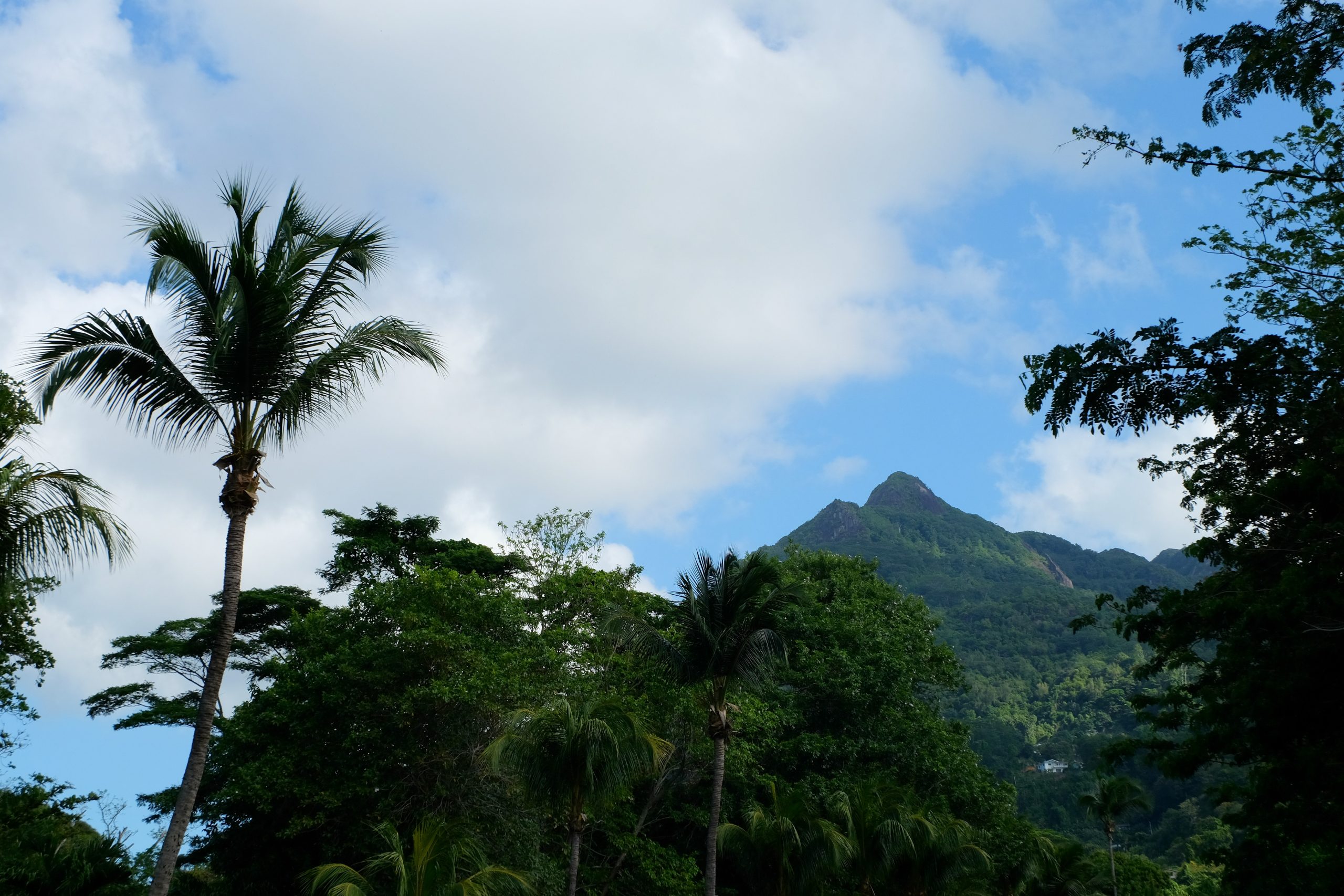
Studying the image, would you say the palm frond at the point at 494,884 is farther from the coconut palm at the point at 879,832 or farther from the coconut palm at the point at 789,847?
the coconut palm at the point at 879,832

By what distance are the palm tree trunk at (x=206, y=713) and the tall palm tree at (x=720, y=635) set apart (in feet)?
28.1

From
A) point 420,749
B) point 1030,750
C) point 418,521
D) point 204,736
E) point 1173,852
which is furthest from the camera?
point 1030,750

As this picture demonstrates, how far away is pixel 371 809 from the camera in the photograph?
71.4ft

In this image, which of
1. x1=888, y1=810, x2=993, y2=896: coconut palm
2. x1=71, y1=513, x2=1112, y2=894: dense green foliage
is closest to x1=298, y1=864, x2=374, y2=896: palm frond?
x1=71, y1=513, x2=1112, y2=894: dense green foliage

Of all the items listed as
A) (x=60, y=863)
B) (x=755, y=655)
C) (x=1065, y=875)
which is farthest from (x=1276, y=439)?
(x=1065, y=875)

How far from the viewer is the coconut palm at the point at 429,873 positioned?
39.7 feet

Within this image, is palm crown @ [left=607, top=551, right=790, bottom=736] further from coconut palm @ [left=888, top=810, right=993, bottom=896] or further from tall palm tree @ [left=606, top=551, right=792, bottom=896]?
coconut palm @ [left=888, top=810, right=993, bottom=896]

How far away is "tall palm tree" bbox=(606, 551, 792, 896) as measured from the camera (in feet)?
58.9

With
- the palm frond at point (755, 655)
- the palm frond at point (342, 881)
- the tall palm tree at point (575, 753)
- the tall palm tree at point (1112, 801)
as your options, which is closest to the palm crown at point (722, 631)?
the palm frond at point (755, 655)

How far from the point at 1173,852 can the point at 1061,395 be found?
239 ft

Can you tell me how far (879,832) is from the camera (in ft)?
68.1

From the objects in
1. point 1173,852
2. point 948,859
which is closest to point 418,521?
point 948,859

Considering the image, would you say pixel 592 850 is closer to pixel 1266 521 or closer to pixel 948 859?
pixel 948 859

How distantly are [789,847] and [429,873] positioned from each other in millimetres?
9352
